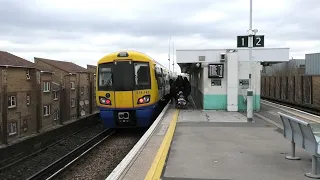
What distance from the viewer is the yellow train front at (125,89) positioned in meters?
14.8

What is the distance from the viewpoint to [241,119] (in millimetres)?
14617

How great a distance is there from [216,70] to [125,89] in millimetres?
5294

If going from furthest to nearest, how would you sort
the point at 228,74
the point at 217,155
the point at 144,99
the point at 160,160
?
the point at 228,74 < the point at 144,99 < the point at 217,155 < the point at 160,160

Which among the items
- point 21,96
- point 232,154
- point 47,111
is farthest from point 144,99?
point 47,111

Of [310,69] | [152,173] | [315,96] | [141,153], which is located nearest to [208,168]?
[152,173]

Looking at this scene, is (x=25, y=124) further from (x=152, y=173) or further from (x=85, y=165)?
(x=152, y=173)

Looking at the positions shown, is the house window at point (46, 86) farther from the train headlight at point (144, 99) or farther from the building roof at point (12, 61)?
the train headlight at point (144, 99)

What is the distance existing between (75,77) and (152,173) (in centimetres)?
4981

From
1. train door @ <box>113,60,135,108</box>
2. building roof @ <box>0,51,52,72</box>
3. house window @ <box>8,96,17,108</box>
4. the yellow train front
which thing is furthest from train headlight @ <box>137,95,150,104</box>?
house window @ <box>8,96,17,108</box>

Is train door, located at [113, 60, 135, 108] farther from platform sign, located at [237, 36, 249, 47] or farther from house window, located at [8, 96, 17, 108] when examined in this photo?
house window, located at [8, 96, 17, 108]

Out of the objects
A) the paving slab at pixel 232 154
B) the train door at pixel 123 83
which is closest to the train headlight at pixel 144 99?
the train door at pixel 123 83

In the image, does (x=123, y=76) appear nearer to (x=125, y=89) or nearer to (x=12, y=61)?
(x=125, y=89)

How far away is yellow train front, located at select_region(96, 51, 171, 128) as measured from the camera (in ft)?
48.5

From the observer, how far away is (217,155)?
7922 mm
